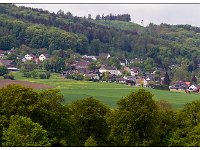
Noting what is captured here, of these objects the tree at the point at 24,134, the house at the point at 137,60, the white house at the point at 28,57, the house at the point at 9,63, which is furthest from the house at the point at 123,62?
the tree at the point at 24,134

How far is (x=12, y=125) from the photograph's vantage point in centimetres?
2203

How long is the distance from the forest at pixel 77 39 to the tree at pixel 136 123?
88.7 m

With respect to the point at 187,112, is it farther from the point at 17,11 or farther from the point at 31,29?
the point at 17,11

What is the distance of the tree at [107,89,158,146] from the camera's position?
Answer: 24594 millimetres

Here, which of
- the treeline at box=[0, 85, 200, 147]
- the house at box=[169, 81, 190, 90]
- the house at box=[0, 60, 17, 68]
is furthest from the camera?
the house at box=[0, 60, 17, 68]

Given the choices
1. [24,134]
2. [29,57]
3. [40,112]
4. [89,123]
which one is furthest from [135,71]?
[24,134]

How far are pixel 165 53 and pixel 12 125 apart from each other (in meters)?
110

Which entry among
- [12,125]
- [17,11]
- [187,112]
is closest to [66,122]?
[12,125]

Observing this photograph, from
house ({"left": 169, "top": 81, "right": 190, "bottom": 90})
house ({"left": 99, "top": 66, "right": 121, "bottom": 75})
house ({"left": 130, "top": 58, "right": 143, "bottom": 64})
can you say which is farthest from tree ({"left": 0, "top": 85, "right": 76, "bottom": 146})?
house ({"left": 130, "top": 58, "right": 143, "bottom": 64})

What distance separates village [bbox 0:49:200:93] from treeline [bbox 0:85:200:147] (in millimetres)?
53189

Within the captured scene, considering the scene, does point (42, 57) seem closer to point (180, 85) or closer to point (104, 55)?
point (104, 55)

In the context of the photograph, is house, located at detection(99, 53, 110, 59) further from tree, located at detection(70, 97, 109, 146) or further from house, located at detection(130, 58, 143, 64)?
tree, located at detection(70, 97, 109, 146)

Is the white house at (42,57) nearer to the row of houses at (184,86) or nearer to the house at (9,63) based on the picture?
the house at (9,63)

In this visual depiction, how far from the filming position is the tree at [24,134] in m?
21.2
